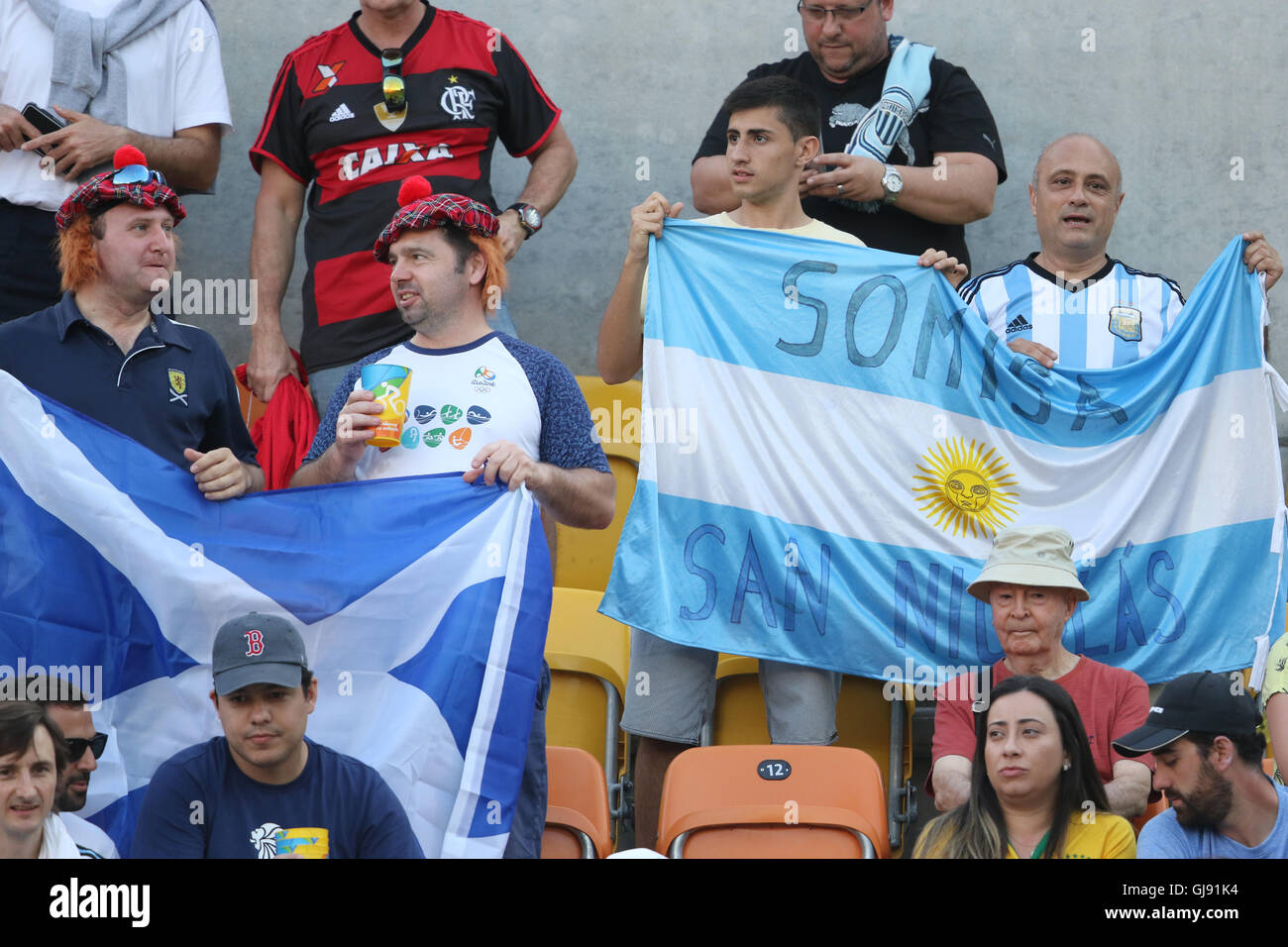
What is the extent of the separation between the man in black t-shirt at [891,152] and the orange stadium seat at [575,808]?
2386 mm

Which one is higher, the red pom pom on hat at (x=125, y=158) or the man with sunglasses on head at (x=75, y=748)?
the red pom pom on hat at (x=125, y=158)

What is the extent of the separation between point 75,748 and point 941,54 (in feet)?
16.9

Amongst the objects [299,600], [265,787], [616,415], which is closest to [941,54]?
[616,415]

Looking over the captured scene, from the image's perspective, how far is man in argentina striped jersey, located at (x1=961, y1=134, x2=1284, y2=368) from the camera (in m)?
6.05

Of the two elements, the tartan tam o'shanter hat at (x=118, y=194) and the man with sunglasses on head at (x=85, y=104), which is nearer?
the tartan tam o'shanter hat at (x=118, y=194)

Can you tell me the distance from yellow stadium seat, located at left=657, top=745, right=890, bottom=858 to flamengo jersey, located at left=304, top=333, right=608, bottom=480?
0.92 m

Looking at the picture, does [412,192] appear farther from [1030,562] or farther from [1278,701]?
[1278,701]

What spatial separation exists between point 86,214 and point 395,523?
4.30 feet

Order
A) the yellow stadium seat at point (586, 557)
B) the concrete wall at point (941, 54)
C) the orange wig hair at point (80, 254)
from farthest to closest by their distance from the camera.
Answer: the concrete wall at point (941, 54) → the yellow stadium seat at point (586, 557) → the orange wig hair at point (80, 254)

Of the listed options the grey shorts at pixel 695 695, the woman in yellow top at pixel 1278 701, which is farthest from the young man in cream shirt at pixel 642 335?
the woman in yellow top at pixel 1278 701

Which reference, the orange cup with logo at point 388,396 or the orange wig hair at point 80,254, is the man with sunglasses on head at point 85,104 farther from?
the orange cup with logo at point 388,396

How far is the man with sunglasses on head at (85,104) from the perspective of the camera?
19.9 feet

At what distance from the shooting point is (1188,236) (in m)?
7.84

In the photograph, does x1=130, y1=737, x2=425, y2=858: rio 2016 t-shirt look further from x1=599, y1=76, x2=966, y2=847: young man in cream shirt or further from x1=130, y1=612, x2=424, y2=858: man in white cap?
x1=599, y1=76, x2=966, y2=847: young man in cream shirt
